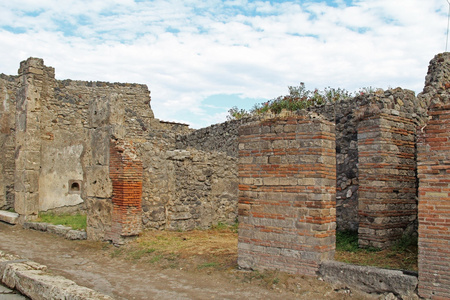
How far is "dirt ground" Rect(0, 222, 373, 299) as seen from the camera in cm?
576

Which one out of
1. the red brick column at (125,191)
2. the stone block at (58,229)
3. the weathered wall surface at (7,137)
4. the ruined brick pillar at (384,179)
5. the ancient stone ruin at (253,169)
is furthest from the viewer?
the weathered wall surface at (7,137)

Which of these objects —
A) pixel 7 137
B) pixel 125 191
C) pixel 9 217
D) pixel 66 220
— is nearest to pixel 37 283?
pixel 125 191

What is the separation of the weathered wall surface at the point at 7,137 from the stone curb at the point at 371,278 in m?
11.9

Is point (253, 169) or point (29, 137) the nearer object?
point (253, 169)

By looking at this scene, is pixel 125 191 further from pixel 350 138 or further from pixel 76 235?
pixel 350 138

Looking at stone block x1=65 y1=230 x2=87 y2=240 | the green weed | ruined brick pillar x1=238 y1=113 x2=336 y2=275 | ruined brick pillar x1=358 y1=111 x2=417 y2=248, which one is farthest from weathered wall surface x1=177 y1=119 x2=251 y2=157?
ruined brick pillar x1=238 y1=113 x2=336 y2=275

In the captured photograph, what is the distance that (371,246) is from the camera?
7.71m

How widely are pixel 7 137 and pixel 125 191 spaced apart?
24.0 ft

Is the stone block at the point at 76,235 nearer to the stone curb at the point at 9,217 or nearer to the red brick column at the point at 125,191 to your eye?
the red brick column at the point at 125,191

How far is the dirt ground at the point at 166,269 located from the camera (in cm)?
576

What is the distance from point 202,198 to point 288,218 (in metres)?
5.13

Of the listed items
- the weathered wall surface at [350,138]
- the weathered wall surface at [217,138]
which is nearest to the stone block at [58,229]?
the weathered wall surface at [217,138]

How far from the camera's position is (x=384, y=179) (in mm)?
7609

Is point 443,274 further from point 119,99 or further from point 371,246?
point 119,99
